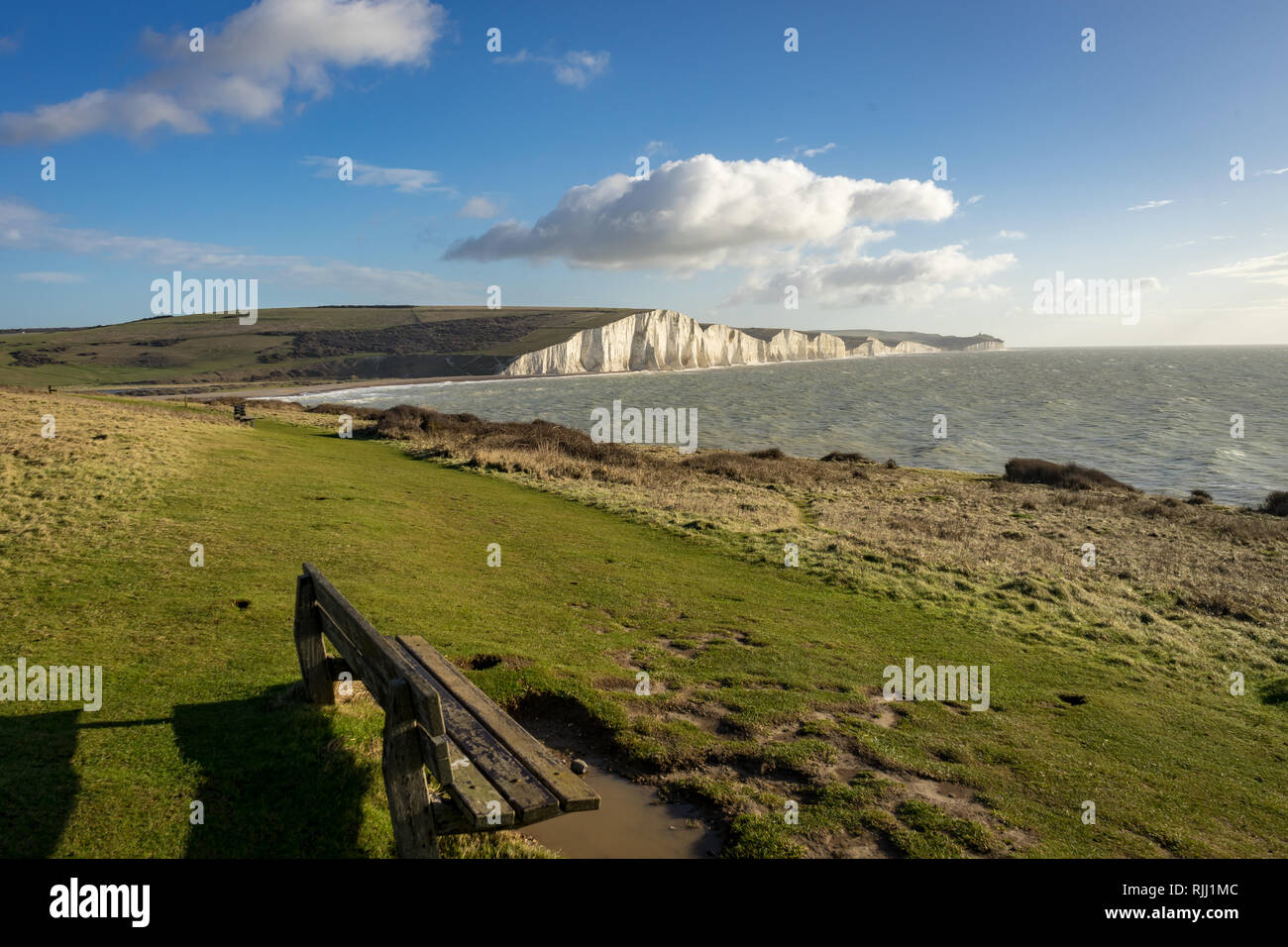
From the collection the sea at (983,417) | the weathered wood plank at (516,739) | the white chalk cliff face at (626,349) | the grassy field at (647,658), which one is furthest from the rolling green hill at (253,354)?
the weathered wood plank at (516,739)

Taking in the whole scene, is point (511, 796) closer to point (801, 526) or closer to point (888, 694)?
point (888, 694)

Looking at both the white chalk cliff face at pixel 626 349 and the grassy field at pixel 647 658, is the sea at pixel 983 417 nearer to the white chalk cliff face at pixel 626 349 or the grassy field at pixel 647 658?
the grassy field at pixel 647 658

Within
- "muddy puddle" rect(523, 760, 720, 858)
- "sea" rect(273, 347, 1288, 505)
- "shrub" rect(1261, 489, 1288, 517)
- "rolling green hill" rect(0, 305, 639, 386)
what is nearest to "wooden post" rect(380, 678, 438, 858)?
"muddy puddle" rect(523, 760, 720, 858)

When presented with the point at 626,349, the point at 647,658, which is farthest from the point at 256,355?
the point at 647,658

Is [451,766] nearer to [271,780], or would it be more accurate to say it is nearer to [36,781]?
[271,780]

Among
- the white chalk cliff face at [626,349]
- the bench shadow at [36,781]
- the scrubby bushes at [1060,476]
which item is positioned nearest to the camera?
the bench shadow at [36,781]

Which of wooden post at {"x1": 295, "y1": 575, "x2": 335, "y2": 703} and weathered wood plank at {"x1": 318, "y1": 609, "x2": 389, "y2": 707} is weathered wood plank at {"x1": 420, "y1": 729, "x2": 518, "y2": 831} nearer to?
weathered wood plank at {"x1": 318, "y1": 609, "x2": 389, "y2": 707}
